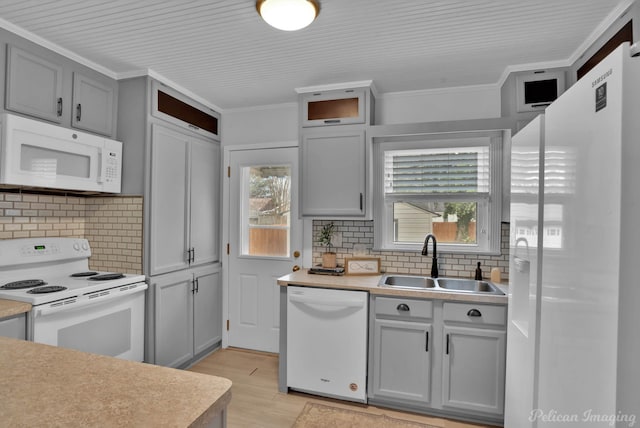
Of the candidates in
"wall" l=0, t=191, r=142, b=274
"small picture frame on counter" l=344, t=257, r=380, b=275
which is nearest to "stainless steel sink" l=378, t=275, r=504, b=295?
"small picture frame on counter" l=344, t=257, r=380, b=275

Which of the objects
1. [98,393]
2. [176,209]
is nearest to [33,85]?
[176,209]

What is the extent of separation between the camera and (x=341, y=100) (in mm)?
2807

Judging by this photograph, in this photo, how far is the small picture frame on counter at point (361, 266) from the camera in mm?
2814

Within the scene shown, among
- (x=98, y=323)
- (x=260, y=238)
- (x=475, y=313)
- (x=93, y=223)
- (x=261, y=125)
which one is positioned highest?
(x=261, y=125)

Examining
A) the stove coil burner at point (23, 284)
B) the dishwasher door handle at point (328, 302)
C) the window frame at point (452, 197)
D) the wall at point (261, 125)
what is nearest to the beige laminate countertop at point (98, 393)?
the stove coil burner at point (23, 284)

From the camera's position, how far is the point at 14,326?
1.72 metres

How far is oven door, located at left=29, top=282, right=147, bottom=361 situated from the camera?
1866mm

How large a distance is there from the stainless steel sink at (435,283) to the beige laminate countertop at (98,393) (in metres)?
1.84

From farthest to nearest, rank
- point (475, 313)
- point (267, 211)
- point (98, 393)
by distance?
point (267, 211), point (475, 313), point (98, 393)

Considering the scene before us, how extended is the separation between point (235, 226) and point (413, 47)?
7.57 ft

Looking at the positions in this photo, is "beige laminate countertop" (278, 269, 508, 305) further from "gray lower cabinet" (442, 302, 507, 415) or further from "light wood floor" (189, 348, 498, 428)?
"light wood floor" (189, 348, 498, 428)

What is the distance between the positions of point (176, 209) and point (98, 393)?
225cm

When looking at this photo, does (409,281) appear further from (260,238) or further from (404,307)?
(260,238)

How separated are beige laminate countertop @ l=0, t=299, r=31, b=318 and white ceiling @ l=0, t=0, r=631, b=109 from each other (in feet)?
5.26
